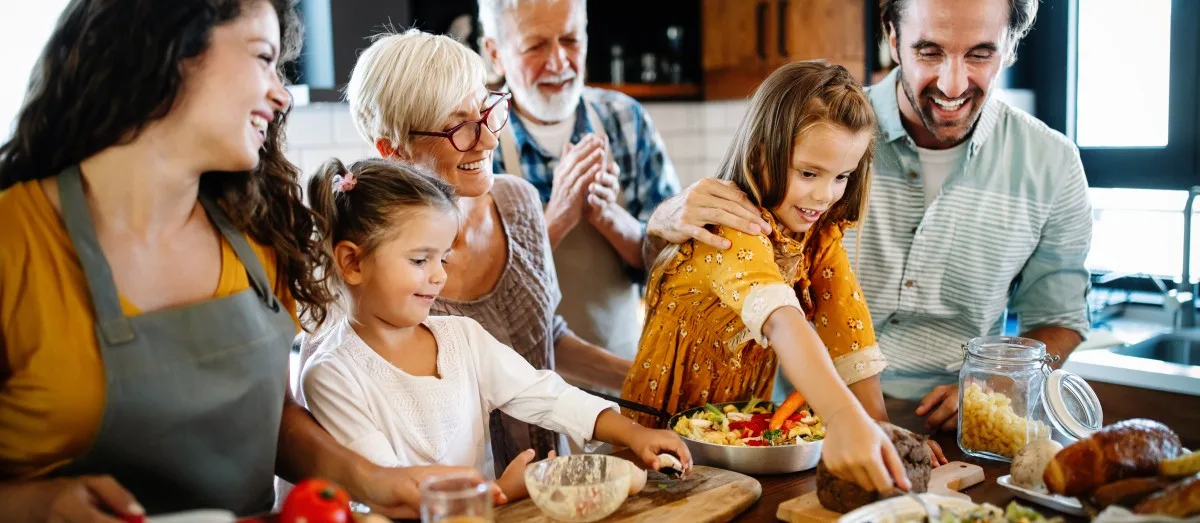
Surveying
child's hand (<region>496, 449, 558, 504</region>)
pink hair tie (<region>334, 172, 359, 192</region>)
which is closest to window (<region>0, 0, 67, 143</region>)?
pink hair tie (<region>334, 172, 359, 192</region>)

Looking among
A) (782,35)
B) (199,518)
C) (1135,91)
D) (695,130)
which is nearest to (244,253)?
(199,518)

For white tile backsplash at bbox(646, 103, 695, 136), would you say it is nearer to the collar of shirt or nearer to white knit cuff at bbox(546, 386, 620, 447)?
the collar of shirt

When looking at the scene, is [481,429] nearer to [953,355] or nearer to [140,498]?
[140,498]

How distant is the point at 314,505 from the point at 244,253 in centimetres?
42

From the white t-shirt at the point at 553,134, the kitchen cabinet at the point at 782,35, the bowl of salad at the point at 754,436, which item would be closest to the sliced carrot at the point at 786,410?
the bowl of salad at the point at 754,436

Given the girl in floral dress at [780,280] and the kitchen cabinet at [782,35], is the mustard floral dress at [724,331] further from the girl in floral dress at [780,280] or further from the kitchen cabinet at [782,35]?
the kitchen cabinet at [782,35]

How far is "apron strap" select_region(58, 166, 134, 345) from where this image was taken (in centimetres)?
115

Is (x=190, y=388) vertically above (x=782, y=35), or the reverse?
(x=782, y=35)

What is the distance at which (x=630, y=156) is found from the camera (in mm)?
2715

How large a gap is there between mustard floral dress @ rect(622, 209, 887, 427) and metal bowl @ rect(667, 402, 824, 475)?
318 millimetres

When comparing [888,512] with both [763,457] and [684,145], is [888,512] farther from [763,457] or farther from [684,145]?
[684,145]

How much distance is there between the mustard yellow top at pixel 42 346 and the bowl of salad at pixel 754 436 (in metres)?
0.85

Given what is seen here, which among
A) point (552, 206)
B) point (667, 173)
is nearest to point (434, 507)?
point (552, 206)

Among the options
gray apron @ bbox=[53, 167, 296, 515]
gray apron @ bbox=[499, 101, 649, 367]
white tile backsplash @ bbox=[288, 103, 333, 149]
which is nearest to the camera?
gray apron @ bbox=[53, 167, 296, 515]
